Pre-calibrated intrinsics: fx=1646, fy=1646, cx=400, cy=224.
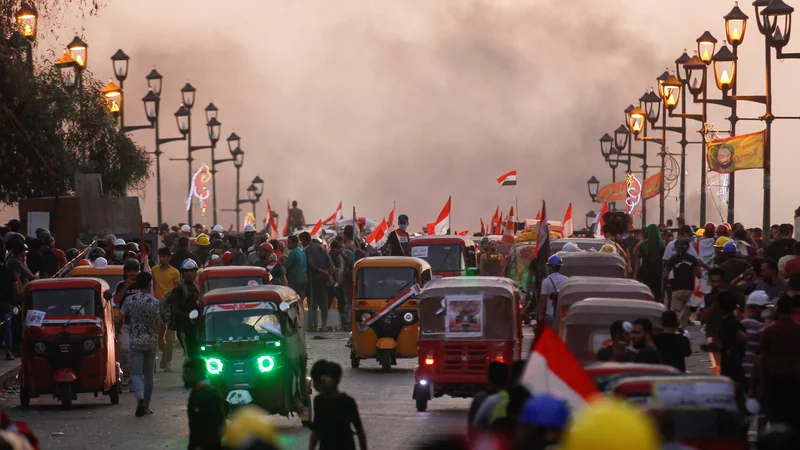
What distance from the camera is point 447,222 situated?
143 ft

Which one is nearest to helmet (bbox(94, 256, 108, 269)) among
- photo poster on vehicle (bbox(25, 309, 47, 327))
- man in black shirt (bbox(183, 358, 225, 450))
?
photo poster on vehicle (bbox(25, 309, 47, 327))

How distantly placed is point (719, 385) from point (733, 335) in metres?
5.12

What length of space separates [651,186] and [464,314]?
1477 inches

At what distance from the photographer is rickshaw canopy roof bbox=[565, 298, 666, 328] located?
16922mm

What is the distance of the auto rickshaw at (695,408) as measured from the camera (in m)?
10.5

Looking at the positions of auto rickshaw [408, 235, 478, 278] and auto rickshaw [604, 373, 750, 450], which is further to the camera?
auto rickshaw [408, 235, 478, 278]

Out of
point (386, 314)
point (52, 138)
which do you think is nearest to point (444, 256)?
point (386, 314)

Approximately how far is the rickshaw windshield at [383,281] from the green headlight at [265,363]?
8.35 m

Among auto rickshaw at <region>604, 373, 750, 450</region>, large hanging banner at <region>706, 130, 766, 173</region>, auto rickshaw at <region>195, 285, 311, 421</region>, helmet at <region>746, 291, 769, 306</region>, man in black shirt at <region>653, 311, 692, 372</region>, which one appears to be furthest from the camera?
large hanging banner at <region>706, 130, 766, 173</region>

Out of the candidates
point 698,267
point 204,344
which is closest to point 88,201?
point 698,267

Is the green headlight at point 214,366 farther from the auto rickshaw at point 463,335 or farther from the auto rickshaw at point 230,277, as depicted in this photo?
the auto rickshaw at point 230,277

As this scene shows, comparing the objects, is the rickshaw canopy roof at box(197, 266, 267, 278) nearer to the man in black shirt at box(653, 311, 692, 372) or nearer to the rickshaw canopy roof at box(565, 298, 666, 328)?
the rickshaw canopy roof at box(565, 298, 666, 328)

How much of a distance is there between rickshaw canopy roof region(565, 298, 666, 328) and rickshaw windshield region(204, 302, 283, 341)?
3.20 meters

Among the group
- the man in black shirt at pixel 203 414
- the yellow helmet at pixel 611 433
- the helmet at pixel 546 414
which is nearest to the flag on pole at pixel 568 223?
the man in black shirt at pixel 203 414
